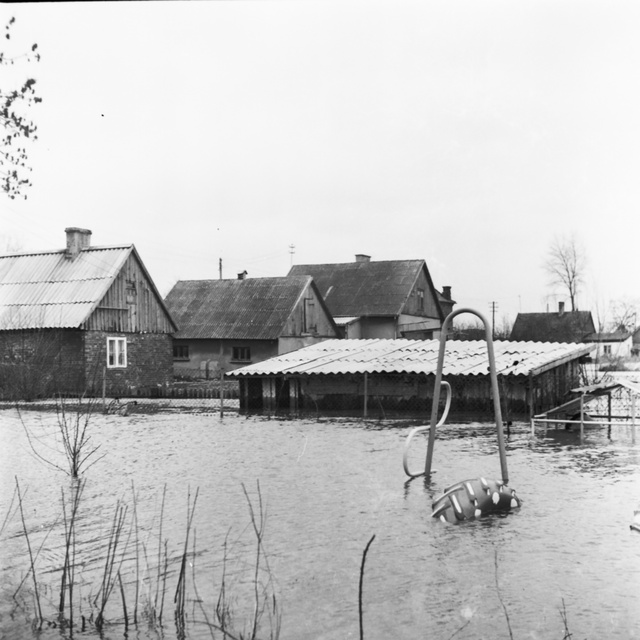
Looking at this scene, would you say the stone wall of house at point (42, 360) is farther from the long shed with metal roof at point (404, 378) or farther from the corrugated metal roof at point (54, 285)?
the long shed with metal roof at point (404, 378)

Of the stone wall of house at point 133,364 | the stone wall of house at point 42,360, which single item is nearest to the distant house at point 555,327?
the stone wall of house at point 133,364

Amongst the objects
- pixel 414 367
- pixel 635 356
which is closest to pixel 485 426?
pixel 414 367

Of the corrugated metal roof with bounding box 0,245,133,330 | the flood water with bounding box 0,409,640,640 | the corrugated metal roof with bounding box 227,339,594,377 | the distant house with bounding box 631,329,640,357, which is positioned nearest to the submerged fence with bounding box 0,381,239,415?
the corrugated metal roof with bounding box 227,339,594,377

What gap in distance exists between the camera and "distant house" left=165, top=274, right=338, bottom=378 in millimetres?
42531

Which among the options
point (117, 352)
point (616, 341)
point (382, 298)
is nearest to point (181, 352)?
point (117, 352)

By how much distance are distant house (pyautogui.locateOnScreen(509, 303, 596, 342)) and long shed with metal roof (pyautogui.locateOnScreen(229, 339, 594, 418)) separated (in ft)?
160

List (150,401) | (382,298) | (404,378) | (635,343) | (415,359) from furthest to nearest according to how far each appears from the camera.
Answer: (635,343) → (382,298) → (150,401) → (415,359) → (404,378)

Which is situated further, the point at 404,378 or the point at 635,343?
the point at 635,343

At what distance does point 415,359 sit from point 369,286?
85.2 ft

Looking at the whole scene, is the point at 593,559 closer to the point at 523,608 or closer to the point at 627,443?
the point at 523,608

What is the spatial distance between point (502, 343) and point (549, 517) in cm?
1795

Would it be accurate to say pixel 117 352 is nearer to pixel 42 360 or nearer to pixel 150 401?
pixel 42 360

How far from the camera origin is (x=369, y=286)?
51.5 meters

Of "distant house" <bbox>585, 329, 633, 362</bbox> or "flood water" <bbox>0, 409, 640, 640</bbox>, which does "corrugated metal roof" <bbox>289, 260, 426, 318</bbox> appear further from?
"flood water" <bbox>0, 409, 640, 640</bbox>
